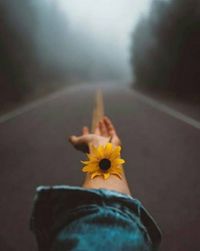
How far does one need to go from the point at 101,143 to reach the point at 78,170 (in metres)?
0.23

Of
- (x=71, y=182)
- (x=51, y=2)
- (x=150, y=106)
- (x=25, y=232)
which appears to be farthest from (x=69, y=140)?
(x=150, y=106)

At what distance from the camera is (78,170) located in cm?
155

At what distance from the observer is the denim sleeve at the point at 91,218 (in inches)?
41.6

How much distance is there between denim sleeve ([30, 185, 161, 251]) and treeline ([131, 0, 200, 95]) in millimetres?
900

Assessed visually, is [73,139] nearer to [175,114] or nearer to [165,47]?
[165,47]

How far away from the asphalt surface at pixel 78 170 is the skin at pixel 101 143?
50mm

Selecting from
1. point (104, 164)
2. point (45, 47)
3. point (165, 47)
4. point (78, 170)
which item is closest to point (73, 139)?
point (78, 170)

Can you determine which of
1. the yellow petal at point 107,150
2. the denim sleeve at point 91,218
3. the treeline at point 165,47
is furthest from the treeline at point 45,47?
the denim sleeve at point 91,218

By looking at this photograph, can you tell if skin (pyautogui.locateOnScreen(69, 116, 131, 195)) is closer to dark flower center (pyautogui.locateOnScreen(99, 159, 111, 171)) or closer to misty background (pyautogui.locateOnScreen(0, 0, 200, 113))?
dark flower center (pyautogui.locateOnScreen(99, 159, 111, 171))

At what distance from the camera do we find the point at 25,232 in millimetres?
1346

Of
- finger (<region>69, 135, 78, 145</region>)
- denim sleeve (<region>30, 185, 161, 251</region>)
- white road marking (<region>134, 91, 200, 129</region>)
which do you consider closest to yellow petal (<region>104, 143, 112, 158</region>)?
denim sleeve (<region>30, 185, 161, 251</region>)

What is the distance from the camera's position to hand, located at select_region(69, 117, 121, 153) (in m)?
1.38

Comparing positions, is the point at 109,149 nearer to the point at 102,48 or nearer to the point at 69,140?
the point at 69,140

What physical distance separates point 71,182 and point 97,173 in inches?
12.6
